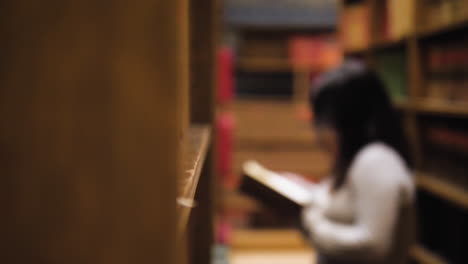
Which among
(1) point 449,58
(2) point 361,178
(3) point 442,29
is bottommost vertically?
(2) point 361,178

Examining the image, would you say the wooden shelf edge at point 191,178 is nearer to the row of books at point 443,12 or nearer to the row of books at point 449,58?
the row of books at point 443,12

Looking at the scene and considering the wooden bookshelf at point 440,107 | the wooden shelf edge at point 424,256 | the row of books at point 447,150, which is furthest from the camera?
the wooden shelf edge at point 424,256

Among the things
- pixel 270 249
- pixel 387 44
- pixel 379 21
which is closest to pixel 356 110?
pixel 387 44

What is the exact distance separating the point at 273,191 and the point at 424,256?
1.18 m

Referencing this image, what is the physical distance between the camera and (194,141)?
0.83m

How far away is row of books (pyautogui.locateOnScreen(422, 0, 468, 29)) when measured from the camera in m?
1.94

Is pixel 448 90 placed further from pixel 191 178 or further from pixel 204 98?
pixel 191 178

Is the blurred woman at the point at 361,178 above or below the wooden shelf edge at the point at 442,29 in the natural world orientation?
below

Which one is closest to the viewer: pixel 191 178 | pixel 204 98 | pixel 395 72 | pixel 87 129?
pixel 87 129

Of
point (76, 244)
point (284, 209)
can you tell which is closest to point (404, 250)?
point (284, 209)

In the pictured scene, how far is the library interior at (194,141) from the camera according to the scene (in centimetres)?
34

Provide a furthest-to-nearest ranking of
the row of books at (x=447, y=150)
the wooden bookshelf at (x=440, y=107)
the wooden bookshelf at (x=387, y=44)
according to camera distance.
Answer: the wooden bookshelf at (x=387, y=44), the row of books at (x=447, y=150), the wooden bookshelf at (x=440, y=107)

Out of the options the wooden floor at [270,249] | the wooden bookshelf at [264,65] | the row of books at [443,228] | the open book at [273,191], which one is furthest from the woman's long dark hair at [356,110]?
the wooden bookshelf at [264,65]

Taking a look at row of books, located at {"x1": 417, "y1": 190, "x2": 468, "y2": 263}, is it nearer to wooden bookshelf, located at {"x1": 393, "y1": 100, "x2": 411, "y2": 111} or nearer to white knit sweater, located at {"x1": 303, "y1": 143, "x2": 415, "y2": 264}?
wooden bookshelf, located at {"x1": 393, "y1": 100, "x2": 411, "y2": 111}
